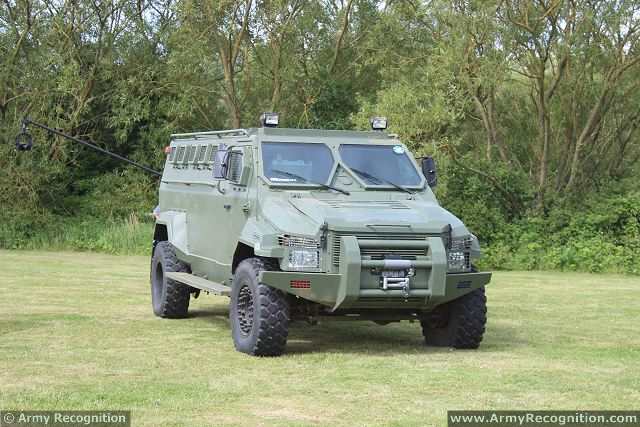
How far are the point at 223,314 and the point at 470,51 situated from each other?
10835 mm

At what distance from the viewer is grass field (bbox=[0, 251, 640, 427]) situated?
322 inches

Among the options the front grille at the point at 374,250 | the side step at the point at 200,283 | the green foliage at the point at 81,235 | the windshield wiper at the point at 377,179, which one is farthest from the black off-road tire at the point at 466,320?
the green foliage at the point at 81,235

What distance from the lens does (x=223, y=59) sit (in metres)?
30.6

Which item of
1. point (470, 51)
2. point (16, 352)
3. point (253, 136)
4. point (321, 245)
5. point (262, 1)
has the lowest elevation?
point (16, 352)

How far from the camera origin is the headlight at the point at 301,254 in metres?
10.7

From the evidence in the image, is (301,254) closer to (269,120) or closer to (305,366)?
(305,366)

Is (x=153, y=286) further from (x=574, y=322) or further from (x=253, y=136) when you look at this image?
(x=574, y=322)

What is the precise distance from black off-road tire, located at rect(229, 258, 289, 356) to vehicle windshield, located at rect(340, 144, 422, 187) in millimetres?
1691

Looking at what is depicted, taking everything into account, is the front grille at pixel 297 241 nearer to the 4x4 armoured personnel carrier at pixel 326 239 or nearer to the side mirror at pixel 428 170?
the 4x4 armoured personnel carrier at pixel 326 239

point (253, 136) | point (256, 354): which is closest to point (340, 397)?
point (256, 354)

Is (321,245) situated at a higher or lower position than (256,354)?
higher

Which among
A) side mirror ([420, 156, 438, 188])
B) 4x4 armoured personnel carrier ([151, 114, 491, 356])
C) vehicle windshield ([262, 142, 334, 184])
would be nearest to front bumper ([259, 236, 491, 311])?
4x4 armoured personnel carrier ([151, 114, 491, 356])

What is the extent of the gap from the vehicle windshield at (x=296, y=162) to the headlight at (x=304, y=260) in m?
1.23

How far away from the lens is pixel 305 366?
1015 centimetres
